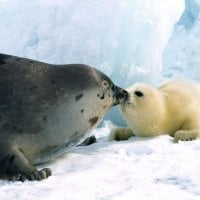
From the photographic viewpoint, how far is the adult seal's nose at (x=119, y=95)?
4.21m

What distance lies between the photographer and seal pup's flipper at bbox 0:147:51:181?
116 inches

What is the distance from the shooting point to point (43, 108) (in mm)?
3523

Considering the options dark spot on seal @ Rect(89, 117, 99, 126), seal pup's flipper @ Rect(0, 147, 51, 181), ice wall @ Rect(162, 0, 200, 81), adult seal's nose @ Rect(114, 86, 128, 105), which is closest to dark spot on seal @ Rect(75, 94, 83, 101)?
dark spot on seal @ Rect(89, 117, 99, 126)

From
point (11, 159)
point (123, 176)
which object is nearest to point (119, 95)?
point (11, 159)

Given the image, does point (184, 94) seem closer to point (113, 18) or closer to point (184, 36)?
point (113, 18)

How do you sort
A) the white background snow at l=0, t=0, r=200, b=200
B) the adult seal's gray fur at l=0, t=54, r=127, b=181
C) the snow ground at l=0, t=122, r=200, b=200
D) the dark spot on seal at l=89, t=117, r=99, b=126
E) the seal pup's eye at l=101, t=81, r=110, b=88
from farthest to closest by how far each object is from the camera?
1. the seal pup's eye at l=101, t=81, r=110, b=88
2. the dark spot on seal at l=89, t=117, r=99, b=126
3. the adult seal's gray fur at l=0, t=54, r=127, b=181
4. the white background snow at l=0, t=0, r=200, b=200
5. the snow ground at l=0, t=122, r=200, b=200

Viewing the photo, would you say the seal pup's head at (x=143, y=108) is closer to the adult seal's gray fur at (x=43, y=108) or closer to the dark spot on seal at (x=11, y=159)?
the adult seal's gray fur at (x=43, y=108)

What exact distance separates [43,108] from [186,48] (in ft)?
44.6

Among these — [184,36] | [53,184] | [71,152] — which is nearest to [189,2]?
[184,36]

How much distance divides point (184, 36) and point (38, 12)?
319 inches

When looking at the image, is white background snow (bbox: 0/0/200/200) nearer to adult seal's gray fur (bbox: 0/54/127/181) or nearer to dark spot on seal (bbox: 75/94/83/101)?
adult seal's gray fur (bbox: 0/54/127/181)

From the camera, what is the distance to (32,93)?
3.54m

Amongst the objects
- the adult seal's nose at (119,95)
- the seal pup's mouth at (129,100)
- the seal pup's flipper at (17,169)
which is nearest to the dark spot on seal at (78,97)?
the adult seal's nose at (119,95)

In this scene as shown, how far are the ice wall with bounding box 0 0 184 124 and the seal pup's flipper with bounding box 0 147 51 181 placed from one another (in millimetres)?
6654
